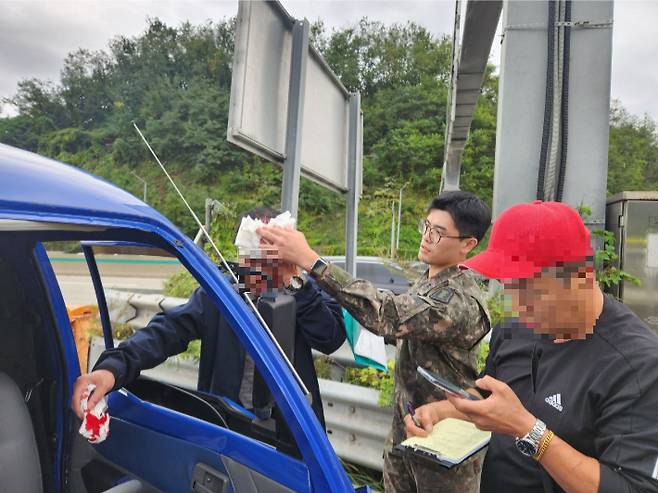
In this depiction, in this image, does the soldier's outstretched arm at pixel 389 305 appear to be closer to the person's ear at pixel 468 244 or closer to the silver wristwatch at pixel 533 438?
the person's ear at pixel 468 244

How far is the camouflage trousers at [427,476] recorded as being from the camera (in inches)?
75.0

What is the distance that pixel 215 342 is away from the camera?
6.84 feet

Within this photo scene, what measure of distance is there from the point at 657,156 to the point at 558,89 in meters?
37.9

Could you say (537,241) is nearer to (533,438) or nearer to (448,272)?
(533,438)

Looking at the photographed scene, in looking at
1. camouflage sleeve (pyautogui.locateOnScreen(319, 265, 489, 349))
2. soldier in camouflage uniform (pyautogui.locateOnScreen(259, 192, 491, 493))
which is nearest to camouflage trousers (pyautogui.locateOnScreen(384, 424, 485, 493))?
soldier in camouflage uniform (pyautogui.locateOnScreen(259, 192, 491, 493))

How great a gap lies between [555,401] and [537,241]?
45 cm

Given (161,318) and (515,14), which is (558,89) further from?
(161,318)

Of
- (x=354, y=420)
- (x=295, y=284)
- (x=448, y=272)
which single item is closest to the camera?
(x=295, y=284)

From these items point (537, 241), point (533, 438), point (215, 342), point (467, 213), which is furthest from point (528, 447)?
point (215, 342)

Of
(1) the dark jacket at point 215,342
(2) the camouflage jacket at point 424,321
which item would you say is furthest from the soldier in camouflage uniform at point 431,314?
(1) the dark jacket at point 215,342

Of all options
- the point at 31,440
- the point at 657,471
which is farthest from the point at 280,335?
the point at 31,440

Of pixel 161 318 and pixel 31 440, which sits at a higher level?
pixel 161 318

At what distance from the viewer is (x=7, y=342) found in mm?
1700

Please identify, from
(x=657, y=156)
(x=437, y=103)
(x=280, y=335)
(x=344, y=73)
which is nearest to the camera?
(x=280, y=335)
